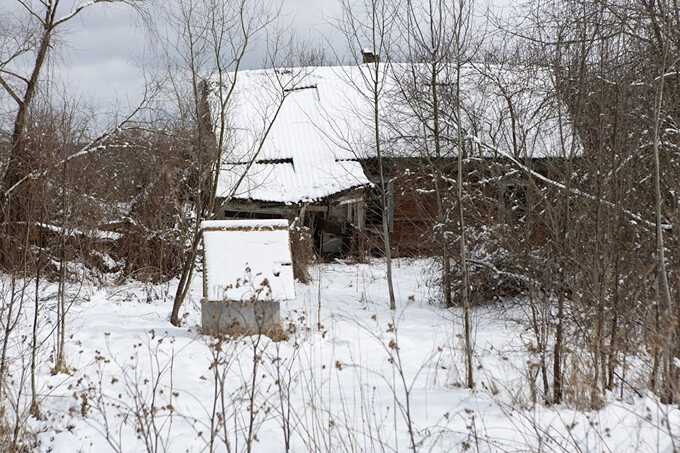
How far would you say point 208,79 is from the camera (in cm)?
1005

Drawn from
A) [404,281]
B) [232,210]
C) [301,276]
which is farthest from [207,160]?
[232,210]

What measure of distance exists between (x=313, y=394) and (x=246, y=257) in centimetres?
272

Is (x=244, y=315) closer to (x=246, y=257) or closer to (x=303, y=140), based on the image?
(x=246, y=257)

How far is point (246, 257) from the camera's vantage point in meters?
7.99

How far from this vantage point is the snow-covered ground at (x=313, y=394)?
435cm

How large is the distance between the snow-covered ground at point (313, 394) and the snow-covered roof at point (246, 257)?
58 centimetres

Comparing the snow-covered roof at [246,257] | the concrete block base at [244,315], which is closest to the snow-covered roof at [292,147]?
the snow-covered roof at [246,257]

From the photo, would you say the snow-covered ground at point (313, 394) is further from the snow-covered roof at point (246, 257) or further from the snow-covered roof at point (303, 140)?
the snow-covered roof at point (303, 140)

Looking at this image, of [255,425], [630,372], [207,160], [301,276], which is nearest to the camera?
[255,425]

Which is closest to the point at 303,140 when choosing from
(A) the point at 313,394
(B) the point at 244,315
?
(B) the point at 244,315

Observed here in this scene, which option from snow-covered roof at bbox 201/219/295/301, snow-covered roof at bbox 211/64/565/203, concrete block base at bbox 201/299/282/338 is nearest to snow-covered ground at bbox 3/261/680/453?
concrete block base at bbox 201/299/282/338

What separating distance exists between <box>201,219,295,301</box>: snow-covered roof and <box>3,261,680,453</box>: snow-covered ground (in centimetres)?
58

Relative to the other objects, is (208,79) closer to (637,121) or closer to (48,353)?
(48,353)

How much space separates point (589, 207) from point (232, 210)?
41.6ft
